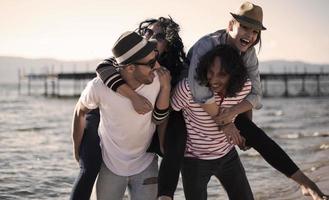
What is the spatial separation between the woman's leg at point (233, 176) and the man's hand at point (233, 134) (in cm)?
31

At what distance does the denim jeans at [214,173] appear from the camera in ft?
12.3

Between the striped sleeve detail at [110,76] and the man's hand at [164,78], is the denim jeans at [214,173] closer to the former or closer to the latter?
the man's hand at [164,78]

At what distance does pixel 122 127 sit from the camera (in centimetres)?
364

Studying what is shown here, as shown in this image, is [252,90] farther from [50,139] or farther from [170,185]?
[50,139]

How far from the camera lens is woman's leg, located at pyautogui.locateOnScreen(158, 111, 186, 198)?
335 centimetres

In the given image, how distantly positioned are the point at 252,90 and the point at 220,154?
0.54 m

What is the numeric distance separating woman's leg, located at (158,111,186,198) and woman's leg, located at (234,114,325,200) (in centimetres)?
48

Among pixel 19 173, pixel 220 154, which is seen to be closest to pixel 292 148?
pixel 19 173

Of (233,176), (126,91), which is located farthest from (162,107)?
(233,176)

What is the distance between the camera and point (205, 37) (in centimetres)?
362

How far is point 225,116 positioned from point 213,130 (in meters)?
0.22

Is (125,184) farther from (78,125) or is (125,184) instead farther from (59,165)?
(59,165)

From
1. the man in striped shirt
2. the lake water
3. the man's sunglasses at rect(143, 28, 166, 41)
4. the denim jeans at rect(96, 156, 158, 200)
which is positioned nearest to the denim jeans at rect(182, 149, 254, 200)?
the man in striped shirt

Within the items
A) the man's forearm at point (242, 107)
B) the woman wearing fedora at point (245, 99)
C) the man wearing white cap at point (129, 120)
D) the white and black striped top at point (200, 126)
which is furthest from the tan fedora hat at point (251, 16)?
the man wearing white cap at point (129, 120)
